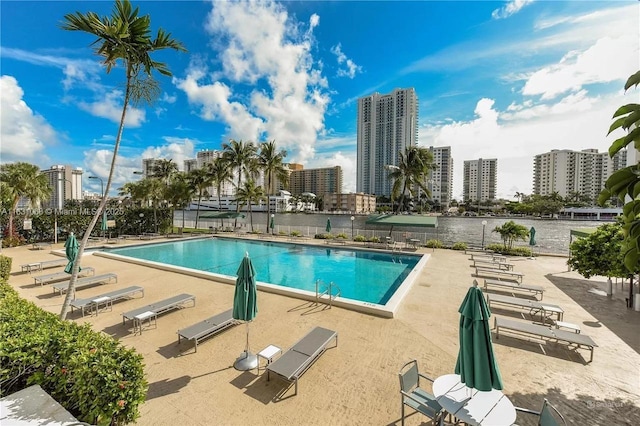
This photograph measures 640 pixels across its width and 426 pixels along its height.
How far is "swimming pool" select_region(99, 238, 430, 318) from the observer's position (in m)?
12.7

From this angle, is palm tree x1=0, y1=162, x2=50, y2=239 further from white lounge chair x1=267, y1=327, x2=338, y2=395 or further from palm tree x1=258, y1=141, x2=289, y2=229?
white lounge chair x1=267, y1=327, x2=338, y2=395

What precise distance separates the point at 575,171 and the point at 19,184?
175648 millimetres

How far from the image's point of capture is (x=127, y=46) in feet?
20.7

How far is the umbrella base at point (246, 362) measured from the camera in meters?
5.52

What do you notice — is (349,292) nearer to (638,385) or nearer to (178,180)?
(638,385)

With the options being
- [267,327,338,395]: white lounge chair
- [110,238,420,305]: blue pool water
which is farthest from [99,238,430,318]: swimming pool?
[267,327,338,395]: white lounge chair

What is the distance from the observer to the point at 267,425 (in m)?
4.11

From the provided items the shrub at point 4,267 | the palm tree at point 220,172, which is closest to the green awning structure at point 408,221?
the shrub at point 4,267

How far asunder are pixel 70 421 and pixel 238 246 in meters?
20.4

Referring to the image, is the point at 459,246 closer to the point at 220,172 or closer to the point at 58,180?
the point at 220,172

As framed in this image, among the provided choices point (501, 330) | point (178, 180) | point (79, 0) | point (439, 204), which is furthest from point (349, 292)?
point (439, 204)

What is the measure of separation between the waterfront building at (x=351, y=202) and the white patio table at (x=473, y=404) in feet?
399

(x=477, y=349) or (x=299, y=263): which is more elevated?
(x=477, y=349)

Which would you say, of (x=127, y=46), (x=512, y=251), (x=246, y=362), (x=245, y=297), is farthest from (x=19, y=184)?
(x=512, y=251)
